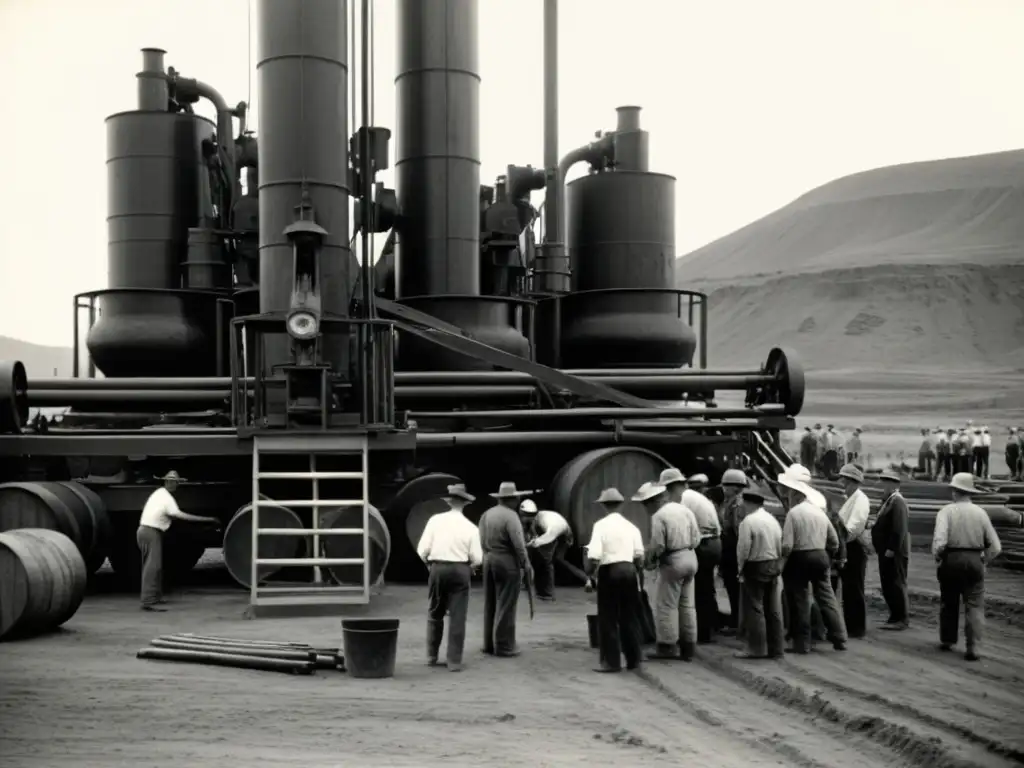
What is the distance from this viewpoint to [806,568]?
521 inches

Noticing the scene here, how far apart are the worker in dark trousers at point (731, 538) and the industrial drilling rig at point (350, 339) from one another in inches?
154

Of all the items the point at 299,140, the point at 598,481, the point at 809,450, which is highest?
the point at 299,140

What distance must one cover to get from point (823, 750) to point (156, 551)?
9508 mm

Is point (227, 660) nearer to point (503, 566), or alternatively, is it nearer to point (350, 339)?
point (503, 566)

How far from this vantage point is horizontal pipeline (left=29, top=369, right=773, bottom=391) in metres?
18.5

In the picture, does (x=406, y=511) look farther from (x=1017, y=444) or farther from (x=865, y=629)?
(x=1017, y=444)

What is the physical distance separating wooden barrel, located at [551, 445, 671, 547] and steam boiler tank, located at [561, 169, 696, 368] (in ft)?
16.0

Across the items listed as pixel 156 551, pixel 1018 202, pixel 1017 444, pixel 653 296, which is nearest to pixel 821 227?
pixel 1018 202

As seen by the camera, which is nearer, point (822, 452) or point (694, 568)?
point (694, 568)

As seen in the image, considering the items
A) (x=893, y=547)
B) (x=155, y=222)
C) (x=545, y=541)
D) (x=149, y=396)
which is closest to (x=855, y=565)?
(x=893, y=547)

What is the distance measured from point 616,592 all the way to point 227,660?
3.78 m

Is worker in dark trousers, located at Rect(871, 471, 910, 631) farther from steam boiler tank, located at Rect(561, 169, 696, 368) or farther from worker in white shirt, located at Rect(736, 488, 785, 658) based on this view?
steam boiler tank, located at Rect(561, 169, 696, 368)

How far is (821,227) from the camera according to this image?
162m

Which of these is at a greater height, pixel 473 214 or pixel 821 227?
pixel 821 227
